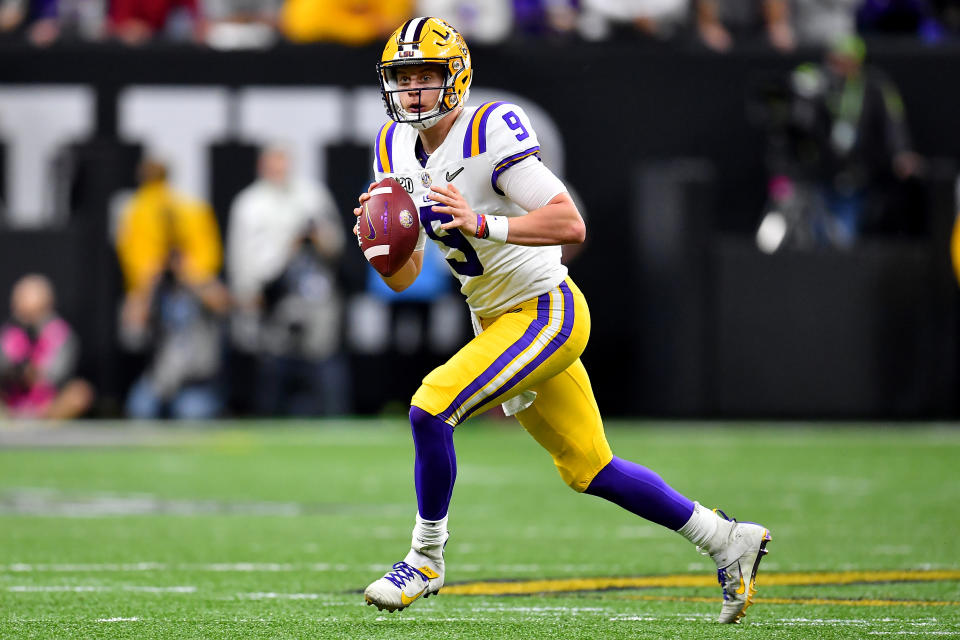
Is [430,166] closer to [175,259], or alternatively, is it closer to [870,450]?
[870,450]

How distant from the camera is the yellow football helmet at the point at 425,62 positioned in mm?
5258

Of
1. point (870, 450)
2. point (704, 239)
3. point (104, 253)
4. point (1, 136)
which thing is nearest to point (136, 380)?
point (104, 253)

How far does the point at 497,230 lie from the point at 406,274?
22.0 inches

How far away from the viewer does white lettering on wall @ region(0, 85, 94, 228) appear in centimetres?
1376

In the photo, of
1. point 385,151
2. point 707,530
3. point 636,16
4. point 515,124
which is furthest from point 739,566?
point 636,16

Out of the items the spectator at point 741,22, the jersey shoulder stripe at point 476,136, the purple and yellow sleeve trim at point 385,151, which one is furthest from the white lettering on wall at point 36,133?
the jersey shoulder stripe at point 476,136

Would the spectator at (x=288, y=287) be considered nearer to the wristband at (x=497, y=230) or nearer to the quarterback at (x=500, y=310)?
the quarterback at (x=500, y=310)

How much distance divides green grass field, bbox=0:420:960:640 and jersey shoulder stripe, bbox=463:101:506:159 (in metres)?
1.45

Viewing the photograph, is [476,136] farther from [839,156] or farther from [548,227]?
[839,156]

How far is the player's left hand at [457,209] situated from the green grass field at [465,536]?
3.90ft

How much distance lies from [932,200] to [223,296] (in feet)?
18.9

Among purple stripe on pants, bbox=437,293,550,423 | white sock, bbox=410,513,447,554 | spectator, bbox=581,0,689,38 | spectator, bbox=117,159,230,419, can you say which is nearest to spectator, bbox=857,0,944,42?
spectator, bbox=581,0,689,38

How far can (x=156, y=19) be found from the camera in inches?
554

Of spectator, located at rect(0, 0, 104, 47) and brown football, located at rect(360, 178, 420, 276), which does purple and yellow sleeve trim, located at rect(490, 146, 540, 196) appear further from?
spectator, located at rect(0, 0, 104, 47)
